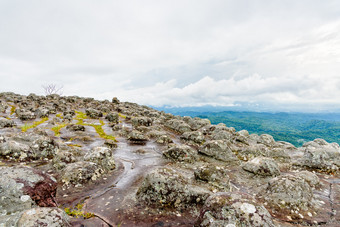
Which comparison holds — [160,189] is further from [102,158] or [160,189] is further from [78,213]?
[102,158]

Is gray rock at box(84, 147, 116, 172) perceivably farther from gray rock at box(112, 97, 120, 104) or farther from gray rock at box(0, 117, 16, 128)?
gray rock at box(112, 97, 120, 104)

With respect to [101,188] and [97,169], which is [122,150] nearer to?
[97,169]

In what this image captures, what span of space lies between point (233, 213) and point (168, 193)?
3.58 meters

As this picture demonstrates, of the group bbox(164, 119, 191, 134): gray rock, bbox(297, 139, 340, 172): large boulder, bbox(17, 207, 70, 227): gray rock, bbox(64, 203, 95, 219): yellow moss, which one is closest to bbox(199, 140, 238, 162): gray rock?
bbox(297, 139, 340, 172): large boulder

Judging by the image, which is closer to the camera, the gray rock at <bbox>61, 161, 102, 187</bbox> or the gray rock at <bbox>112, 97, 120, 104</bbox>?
the gray rock at <bbox>61, 161, 102, 187</bbox>

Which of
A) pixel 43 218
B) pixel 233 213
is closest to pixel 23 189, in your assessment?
pixel 43 218

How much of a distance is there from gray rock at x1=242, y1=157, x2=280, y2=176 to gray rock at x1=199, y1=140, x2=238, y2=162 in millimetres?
3181

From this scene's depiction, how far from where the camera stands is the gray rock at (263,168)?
14.1 metres

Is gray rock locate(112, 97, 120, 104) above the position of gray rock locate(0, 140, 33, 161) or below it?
above

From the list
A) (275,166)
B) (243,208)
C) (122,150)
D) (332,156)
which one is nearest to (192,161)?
(275,166)

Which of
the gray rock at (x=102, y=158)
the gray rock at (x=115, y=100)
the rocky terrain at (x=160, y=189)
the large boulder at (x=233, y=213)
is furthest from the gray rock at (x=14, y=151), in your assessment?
the gray rock at (x=115, y=100)

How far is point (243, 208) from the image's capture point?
6574 millimetres

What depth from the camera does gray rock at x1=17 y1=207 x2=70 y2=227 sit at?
5508 mm

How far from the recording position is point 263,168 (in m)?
14.3
